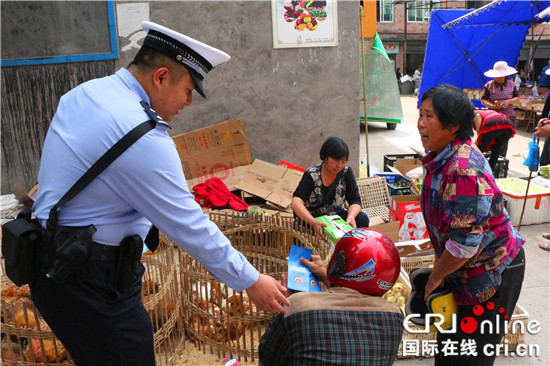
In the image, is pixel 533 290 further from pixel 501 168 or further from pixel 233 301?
pixel 501 168

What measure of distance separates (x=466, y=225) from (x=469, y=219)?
0.03m

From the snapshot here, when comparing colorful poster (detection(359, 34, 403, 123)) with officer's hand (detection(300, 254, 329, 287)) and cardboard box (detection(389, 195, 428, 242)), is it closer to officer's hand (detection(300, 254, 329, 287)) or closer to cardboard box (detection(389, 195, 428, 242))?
cardboard box (detection(389, 195, 428, 242))

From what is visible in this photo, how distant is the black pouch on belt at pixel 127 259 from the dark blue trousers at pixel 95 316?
0.03 meters

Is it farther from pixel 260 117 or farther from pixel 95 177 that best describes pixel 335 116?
pixel 95 177

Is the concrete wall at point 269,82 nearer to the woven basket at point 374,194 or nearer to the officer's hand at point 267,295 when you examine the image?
the woven basket at point 374,194

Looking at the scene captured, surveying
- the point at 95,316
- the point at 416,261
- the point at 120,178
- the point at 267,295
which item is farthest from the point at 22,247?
the point at 416,261

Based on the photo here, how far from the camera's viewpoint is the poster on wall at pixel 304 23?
6.33 metres

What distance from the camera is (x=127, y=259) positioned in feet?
5.84

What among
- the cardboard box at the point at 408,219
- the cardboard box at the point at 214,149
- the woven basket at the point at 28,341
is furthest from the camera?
the cardboard box at the point at 214,149

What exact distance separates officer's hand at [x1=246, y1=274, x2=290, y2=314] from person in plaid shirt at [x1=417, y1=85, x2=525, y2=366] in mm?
812

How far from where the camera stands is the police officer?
1.66 meters

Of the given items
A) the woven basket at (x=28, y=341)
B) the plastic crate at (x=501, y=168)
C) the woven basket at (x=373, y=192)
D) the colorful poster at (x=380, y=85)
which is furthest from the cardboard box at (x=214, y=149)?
the colorful poster at (x=380, y=85)

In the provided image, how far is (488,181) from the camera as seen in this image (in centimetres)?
205

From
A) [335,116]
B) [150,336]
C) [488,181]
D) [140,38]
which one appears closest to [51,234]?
[150,336]
